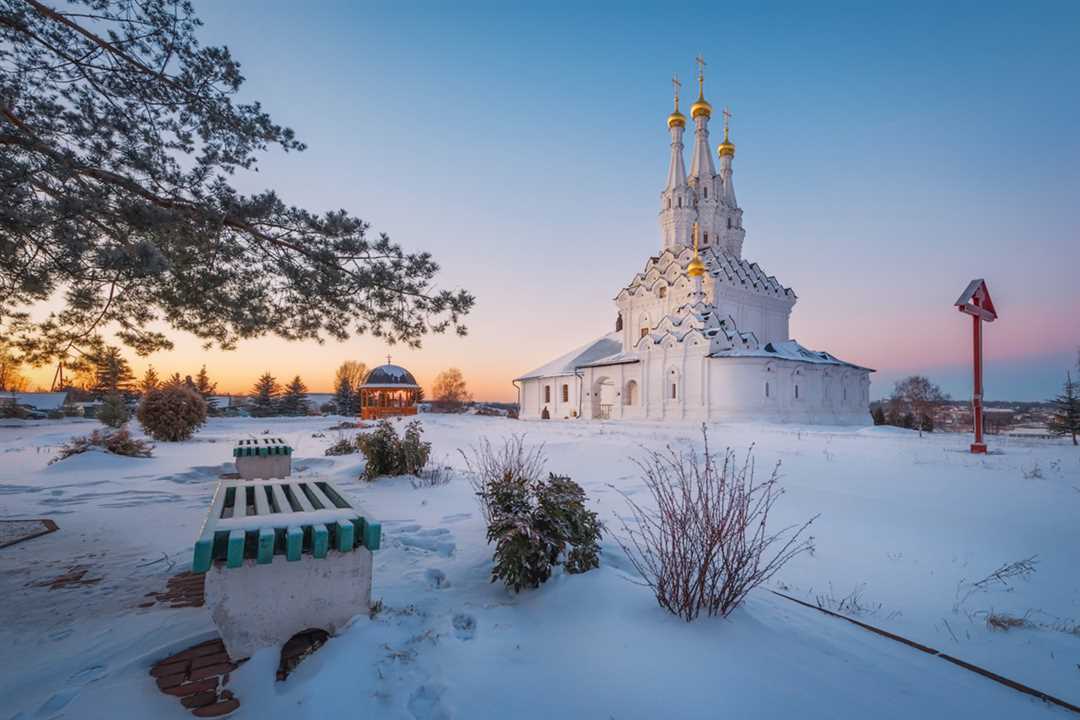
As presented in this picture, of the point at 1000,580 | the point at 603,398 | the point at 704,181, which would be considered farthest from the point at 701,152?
the point at 1000,580

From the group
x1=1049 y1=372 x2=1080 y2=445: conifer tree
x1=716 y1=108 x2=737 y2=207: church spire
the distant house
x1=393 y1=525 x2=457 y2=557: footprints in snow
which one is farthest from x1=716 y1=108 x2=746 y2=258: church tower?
the distant house

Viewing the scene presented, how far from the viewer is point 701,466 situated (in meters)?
11.3

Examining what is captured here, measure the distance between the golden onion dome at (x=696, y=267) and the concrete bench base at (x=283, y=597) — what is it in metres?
30.0

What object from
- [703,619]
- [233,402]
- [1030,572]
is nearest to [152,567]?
[703,619]

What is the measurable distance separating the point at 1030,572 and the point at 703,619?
477cm

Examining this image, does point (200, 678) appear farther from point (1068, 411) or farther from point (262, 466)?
point (1068, 411)

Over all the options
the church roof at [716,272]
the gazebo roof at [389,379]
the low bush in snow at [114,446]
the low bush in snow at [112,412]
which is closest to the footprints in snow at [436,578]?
the low bush in snow at [114,446]

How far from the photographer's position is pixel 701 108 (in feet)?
114

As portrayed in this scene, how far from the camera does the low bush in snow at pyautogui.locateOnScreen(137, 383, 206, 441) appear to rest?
16531 mm

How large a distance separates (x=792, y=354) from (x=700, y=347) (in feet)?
18.5

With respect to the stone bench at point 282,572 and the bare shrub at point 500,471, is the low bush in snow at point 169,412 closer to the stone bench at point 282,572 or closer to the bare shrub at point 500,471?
the bare shrub at point 500,471

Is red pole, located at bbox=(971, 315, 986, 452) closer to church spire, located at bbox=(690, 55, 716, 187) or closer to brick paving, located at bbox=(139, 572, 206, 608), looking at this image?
brick paving, located at bbox=(139, 572, 206, 608)

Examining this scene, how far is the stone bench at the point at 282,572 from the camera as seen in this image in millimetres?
2742

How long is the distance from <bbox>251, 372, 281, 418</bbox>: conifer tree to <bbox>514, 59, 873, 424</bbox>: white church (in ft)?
73.5
